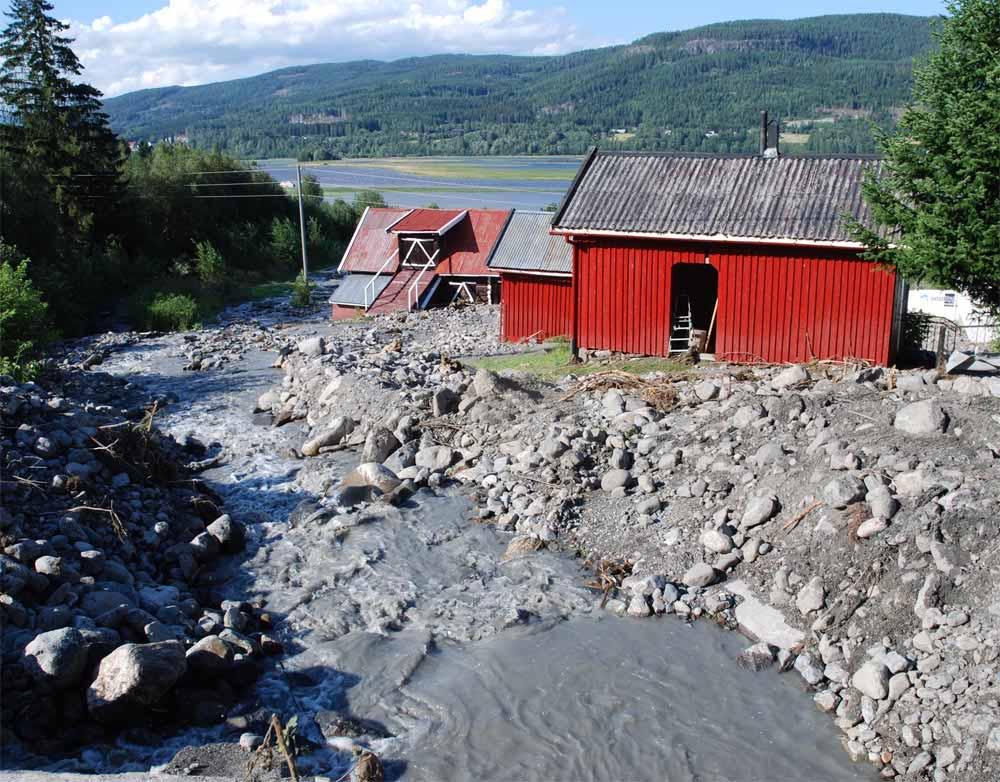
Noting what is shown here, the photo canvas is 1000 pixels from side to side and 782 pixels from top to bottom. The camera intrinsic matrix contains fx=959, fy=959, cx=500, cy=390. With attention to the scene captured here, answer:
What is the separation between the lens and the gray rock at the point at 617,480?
13766mm

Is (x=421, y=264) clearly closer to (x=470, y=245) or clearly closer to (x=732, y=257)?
(x=470, y=245)

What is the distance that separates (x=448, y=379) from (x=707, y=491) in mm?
7242

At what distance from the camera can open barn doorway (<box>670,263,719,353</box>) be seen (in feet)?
66.9

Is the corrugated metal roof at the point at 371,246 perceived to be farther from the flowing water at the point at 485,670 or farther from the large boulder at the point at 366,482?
the flowing water at the point at 485,670

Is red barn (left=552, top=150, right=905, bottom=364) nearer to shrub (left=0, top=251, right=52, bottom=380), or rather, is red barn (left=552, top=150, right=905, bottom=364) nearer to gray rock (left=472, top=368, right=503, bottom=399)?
gray rock (left=472, top=368, right=503, bottom=399)

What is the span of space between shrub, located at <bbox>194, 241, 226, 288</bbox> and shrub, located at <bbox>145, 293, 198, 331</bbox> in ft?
27.3

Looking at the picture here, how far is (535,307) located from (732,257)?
23.7 feet

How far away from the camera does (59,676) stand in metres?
8.88

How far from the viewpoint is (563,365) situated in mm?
20406

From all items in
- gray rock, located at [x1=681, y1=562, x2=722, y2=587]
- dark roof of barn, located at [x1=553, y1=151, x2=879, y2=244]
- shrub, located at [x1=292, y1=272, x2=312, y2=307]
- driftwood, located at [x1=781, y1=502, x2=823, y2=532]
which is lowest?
shrub, located at [x1=292, y1=272, x2=312, y2=307]

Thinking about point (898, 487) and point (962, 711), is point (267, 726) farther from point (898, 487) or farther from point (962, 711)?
point (898, 487)

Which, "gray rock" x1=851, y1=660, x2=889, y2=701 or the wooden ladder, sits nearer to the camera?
"gray rock" x1=851, y1=660, x2=889, y2=701

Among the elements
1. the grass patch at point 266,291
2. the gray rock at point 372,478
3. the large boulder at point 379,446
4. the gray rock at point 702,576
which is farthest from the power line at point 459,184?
the gray rock at point 702,576

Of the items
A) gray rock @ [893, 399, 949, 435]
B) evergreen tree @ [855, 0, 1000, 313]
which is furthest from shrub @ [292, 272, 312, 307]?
gray rock @ [893, 399, 949, 435]
